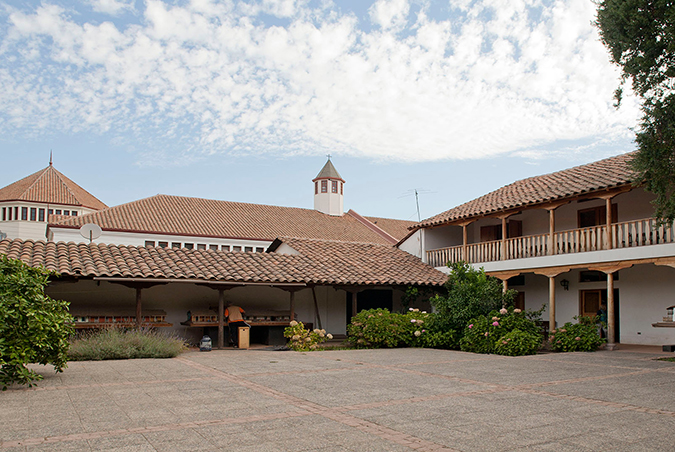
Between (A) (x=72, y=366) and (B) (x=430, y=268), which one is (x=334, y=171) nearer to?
(B) (x=430, y=268)

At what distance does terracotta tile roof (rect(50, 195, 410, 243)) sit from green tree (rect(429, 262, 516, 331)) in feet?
66.3

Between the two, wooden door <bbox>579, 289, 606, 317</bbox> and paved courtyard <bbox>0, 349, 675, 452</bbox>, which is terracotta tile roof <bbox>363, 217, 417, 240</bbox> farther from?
paved courtyard <bbox>0, 349, 675, 452</bbox>

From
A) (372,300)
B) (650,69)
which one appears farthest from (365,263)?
(650,69)

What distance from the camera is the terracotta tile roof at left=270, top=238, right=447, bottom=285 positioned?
1908 centimetres

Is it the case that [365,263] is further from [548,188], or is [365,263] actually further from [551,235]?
[548,188]

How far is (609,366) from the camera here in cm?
1194

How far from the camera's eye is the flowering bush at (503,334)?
14859 mm

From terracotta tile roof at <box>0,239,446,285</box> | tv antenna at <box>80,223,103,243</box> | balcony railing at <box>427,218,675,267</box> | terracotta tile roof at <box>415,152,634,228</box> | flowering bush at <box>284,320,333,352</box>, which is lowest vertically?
flowering bush at <box>284,320,333,352</box>

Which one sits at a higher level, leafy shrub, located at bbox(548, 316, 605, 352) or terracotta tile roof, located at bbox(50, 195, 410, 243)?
terracotta tile roof, located at bbox(50, 195, 410, 243)

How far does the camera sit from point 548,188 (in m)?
19.5

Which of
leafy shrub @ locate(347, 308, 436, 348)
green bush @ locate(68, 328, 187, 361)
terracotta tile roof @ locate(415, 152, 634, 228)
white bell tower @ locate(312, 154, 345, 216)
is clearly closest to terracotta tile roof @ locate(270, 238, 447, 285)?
leafy shrub @ locate(347, 308, 436, 348)

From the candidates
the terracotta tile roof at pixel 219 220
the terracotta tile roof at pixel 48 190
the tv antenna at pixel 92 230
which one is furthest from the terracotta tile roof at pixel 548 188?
the terracotta tile roof at pixel 48 190

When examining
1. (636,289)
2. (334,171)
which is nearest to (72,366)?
(636,289)

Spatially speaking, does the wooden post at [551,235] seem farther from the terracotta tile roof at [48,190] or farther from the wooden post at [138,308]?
the terracotta tile roof at [48,190]
